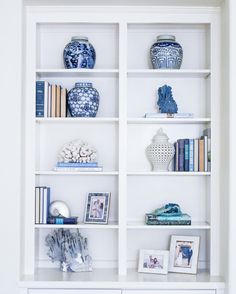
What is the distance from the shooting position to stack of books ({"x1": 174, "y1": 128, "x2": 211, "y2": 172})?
3.41 metres

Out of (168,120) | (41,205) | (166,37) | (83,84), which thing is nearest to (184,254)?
(168,120)

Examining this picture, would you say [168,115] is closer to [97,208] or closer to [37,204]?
[97,208]

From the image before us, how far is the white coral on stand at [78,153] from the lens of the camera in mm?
3422

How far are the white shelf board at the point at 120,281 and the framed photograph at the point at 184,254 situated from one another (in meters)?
0.08

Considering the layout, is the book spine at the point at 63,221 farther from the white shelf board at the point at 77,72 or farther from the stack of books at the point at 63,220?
the white shelf board at the point at 77,72

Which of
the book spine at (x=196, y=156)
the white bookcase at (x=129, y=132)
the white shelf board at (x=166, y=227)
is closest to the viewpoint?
the white shelf board at (x=166, y=227)

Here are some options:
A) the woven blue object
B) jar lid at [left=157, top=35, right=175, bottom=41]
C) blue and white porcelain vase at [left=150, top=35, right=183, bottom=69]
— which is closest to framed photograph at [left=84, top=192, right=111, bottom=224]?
the woven blue object

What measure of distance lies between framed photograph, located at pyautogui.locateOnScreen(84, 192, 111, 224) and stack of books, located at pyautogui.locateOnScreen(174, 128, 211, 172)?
52 cm

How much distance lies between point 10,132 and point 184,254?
138 centimetres

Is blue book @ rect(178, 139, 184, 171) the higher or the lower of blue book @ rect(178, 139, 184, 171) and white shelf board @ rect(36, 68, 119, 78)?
the lower

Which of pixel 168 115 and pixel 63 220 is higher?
pixel 168 115

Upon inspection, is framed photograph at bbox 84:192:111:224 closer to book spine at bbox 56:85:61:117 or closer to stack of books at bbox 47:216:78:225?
stack of books at bbox 47:216:78:225

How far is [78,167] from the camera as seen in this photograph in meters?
3.39

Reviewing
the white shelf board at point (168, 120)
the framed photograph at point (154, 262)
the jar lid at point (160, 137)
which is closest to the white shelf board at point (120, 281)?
the framed photograph at point (154, 262)
